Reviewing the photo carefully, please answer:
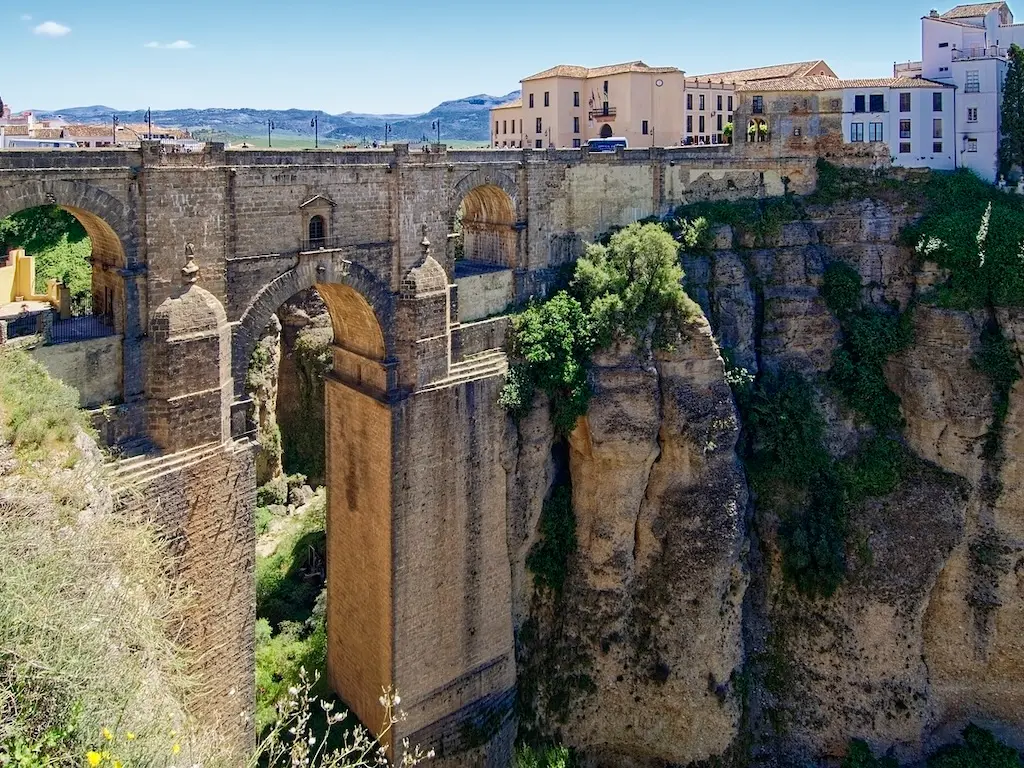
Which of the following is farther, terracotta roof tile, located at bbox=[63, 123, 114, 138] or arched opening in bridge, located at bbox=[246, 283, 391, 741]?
terracotta roof tile, located at bbox=[63, 123, 114, 138]

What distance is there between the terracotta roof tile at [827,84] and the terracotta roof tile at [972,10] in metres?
4.18

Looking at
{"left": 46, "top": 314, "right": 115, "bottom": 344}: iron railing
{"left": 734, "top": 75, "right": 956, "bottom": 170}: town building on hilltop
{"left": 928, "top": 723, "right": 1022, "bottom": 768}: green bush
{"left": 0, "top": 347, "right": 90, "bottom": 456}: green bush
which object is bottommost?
{"left": 928, "top": 723, "right": 1022, "bottom": 768}: green bush

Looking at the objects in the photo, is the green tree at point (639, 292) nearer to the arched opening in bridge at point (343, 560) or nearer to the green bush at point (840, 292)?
the arched opening in bridge at point (343, 560)

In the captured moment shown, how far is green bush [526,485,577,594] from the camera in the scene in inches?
984

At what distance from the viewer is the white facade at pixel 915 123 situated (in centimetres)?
3484

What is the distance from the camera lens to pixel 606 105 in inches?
1761

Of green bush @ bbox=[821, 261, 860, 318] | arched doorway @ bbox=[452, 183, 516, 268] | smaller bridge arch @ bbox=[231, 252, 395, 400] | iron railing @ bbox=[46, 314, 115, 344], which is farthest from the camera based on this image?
A: green bush @ bbox=[821, 261, 860, 318]

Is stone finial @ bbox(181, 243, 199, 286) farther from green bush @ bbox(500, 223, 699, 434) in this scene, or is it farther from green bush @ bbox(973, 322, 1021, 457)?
green bush @ bbox(973, 322, 1021, 457)

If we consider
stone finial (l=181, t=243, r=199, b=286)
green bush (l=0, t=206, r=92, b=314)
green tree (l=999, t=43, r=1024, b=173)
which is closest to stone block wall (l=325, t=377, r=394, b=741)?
stone finial (l=181, t=243, r=199, b=286)

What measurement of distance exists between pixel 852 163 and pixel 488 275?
53.4ft

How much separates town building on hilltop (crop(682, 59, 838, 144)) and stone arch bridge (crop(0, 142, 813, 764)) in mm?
19116

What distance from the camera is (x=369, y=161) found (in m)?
21.1

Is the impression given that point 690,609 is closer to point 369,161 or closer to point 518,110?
point 369,161

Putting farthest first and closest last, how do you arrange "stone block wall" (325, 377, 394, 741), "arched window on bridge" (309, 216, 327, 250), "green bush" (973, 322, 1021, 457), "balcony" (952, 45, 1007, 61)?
1. "balcony" (952, 45, 1007, 61)
2. "green bush" (973, 322, 1021, 457)
3. "stone block wall" (325, 377, 394, 741)
4. "arched window on bridge" (309, 216, 327, 250)
